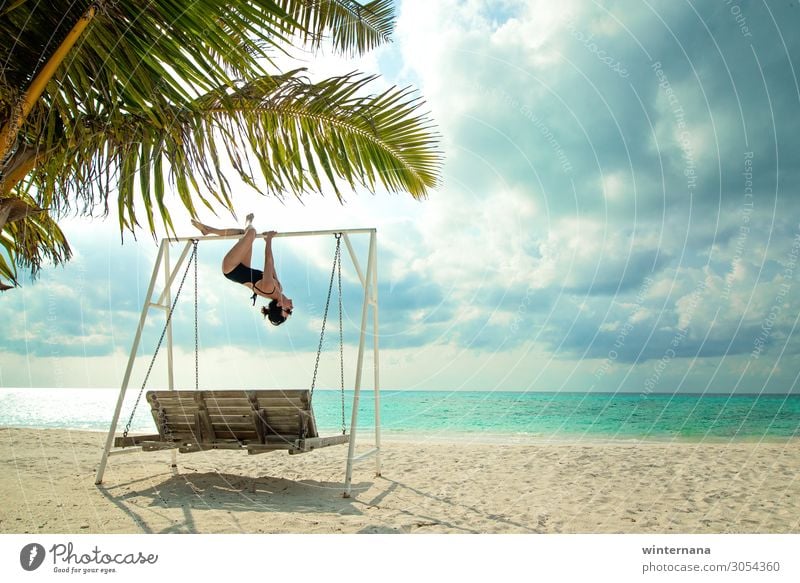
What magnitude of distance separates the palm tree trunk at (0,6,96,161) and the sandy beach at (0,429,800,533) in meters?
3.13

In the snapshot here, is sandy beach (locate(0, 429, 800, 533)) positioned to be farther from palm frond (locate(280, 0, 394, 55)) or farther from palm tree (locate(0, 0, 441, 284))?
palm frond (locate(280, 0, 394, 55))

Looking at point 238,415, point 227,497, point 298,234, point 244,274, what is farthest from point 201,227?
point 227,497

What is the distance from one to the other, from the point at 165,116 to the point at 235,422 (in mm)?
3262

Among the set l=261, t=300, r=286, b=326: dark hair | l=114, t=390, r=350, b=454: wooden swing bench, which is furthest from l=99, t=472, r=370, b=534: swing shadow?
l=261, t=300, r=286, b=326: dark hair

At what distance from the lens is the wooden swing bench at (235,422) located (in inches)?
225

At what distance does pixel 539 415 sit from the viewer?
2886 cm

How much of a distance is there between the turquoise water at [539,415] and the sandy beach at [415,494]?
10672mm

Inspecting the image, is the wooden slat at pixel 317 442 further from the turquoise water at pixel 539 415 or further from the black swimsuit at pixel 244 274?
the turquoise water at pixel 539 415

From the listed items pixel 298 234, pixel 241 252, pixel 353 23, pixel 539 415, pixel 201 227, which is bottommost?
pixel 539 415

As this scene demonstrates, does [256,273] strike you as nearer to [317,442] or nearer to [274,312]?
[274,312]

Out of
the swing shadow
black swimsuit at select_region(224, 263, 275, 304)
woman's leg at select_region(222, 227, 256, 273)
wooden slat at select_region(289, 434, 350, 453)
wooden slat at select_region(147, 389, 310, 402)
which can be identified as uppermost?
woman's leg at select_region(222, 227, 256, 273)

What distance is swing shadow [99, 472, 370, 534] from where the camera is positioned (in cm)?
539
